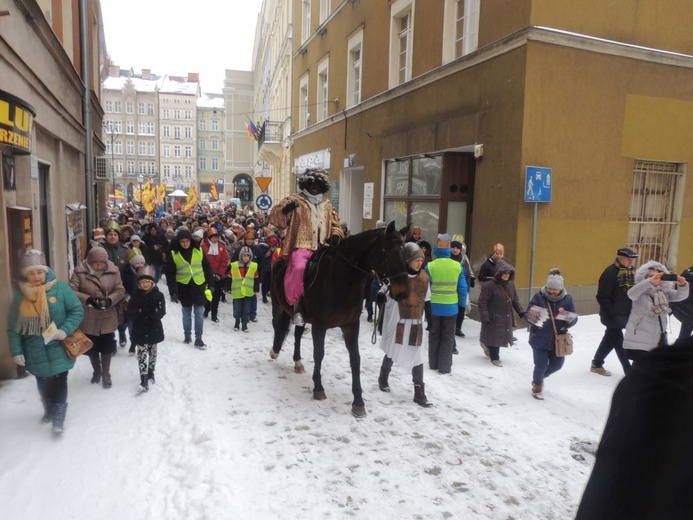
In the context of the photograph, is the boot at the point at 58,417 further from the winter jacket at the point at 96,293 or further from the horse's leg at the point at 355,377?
the horse's leg at the point at 355,377

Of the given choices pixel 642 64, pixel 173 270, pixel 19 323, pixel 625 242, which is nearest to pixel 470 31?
pixel 642 64

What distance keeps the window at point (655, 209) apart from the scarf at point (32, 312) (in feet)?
35.1

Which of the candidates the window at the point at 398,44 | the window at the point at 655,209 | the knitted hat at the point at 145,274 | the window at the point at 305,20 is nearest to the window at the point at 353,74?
the window at the point at 398,44

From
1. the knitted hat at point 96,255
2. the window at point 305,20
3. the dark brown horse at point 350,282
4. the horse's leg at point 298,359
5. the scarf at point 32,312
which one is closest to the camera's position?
the scarf at point 32,312

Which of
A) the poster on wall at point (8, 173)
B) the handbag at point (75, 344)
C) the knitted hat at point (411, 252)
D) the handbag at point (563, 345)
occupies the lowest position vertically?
the handbag at point (563, 345)

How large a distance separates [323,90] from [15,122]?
17090 millimetres

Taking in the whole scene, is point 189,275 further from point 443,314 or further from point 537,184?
point 537,184

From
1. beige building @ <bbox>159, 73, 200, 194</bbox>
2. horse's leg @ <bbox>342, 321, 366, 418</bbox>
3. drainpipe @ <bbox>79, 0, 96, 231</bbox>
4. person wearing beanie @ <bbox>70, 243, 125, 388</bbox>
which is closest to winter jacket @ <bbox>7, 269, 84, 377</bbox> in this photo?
person wearing beanie @ <bbox>70, 243, 125, 388</bbox>

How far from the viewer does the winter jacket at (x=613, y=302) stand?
21.5 feet

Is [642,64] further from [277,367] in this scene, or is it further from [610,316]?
[277,367]

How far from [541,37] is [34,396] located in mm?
9624

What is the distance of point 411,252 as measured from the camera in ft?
17.6

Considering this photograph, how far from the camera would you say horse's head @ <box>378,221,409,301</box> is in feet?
16.2

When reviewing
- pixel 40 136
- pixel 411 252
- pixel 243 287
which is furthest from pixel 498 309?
pixel 40 136
